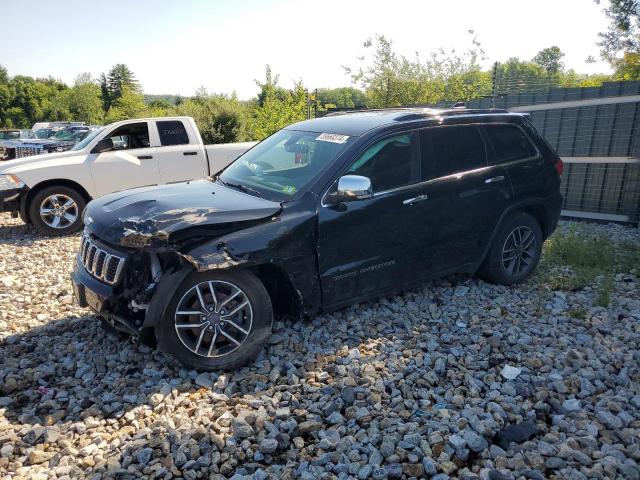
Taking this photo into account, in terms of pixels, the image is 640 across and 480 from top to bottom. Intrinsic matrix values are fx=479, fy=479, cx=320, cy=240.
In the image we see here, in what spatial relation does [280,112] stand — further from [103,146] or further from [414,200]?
[414,200]

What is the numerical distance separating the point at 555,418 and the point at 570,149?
23.6ft

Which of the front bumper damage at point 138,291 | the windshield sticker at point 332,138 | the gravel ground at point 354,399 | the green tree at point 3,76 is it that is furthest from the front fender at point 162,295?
the green tree at point 3,76

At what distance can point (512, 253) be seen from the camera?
526 cm

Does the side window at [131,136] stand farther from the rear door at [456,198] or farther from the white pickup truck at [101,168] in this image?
the rear door at [456,198]

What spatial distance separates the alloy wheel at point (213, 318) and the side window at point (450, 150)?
6.94 feet

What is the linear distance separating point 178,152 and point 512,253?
642 centimetres

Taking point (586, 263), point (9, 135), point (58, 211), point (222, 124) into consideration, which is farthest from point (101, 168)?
point (9, 135)

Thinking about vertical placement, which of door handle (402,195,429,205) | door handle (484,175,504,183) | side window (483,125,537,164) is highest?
side window (483,125,537,164)

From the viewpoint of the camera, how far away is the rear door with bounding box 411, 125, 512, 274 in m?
4.52

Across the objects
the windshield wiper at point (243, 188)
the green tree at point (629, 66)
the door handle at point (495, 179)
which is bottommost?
the door handle at point (495, 179)

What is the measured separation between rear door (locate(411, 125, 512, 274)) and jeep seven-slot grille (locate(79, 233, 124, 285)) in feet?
8.37

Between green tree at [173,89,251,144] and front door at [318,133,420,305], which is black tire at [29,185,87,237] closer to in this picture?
front door at [318,133,420,305]

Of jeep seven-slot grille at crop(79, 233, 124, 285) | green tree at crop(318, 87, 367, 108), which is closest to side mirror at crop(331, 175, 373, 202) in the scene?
jeep seven-slot grille at crop(79, 233, 124, 285)

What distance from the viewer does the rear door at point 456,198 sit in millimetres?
4516
